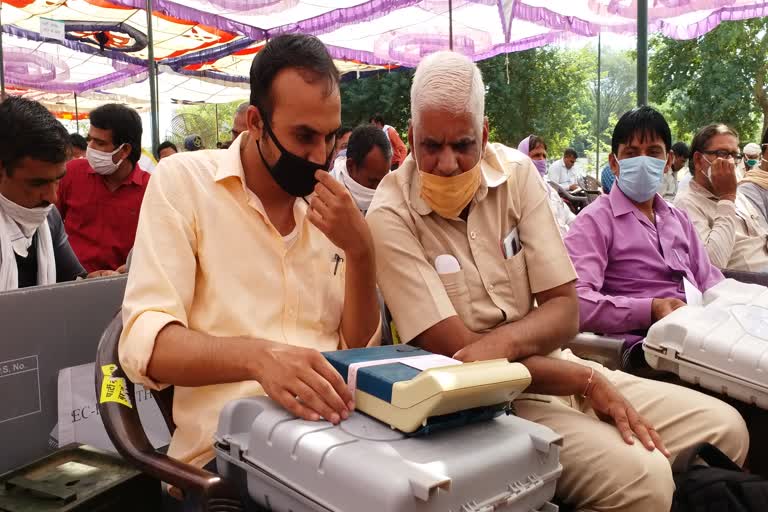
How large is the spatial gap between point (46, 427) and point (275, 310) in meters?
0.97

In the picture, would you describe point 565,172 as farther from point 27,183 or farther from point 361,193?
point 27,183

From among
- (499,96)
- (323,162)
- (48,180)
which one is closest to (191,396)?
Answer: (323,162)

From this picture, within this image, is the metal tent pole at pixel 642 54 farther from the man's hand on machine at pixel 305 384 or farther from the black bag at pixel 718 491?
the man's hand on machine at pixel 305 384

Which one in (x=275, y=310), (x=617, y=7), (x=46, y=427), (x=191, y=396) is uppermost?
(x=617, y=7)

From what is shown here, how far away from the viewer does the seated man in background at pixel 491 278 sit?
6.16ft

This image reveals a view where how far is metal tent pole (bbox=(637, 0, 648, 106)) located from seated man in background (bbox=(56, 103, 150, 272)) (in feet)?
11.5

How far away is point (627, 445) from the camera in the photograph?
1.71m

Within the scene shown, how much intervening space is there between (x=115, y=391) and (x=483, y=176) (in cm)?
127

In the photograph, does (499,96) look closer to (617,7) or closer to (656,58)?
(656,58)

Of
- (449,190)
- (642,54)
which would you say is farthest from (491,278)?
(642,54)

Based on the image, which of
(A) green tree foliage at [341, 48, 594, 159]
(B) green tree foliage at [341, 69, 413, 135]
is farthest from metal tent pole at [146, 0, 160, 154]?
(B) green tree foliage at [341, 69, 413, 135]

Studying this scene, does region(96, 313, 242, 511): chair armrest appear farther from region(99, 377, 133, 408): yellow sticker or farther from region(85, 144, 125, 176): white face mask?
region(85, 144, 125, 176): white face mask

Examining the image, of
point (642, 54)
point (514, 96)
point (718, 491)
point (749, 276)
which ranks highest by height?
point (514, 96)

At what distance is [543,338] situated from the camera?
1950mm
